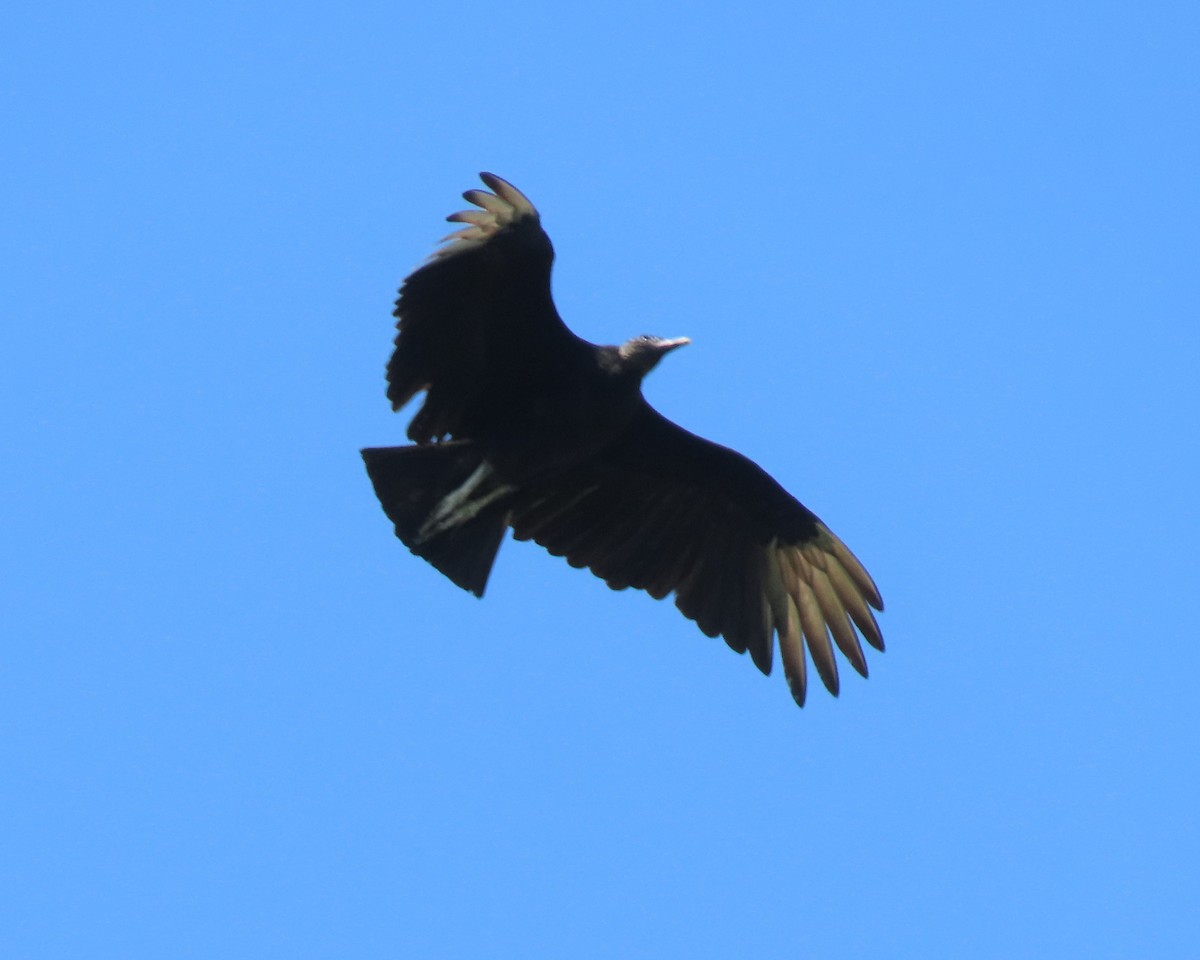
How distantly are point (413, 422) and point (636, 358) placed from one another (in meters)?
0.84

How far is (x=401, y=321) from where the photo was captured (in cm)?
636

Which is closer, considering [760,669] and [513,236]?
[513,236]

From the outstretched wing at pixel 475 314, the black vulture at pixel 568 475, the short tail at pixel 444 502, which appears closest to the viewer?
the outstretched wing at pixel 475 314

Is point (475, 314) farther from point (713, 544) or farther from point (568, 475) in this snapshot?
point (713, 544)

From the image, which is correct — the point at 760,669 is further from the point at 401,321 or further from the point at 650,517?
the point at 401,321

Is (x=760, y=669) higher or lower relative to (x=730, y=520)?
lower

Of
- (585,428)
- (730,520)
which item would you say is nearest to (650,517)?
(730,520)

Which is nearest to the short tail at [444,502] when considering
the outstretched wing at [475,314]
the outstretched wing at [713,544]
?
the outstretched wing at [475,314]

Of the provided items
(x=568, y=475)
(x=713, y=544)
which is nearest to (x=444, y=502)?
(x=568, y=475)

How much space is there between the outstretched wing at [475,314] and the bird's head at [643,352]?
20 cm

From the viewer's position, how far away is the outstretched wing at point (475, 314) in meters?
6.21

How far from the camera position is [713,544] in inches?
292

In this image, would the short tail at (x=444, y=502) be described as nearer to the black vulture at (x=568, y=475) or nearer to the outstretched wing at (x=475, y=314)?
the black vulture at (x=568, y=475)

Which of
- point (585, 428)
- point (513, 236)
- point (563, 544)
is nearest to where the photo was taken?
point (513, 236)
